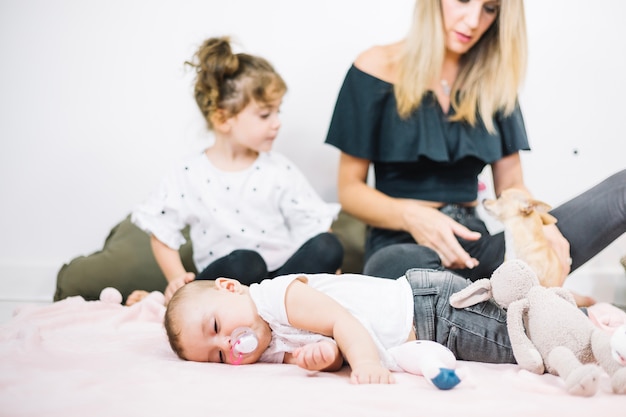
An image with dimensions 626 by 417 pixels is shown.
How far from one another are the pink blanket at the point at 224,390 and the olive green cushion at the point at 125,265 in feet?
2.11

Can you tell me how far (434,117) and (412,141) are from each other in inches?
3.5

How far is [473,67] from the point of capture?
1759 millimetres

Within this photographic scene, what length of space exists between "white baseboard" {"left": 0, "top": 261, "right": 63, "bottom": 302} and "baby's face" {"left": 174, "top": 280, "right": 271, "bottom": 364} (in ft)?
4.18

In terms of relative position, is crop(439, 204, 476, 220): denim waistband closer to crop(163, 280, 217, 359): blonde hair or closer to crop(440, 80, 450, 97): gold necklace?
crop(440, 80, 450, 97): gold necklace

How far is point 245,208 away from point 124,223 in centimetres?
49

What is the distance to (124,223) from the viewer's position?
208 cm

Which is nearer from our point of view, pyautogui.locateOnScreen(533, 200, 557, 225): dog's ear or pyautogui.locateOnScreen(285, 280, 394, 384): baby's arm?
pyautogui.locateOnScreen(285, 280, 394, 384): baby's arm

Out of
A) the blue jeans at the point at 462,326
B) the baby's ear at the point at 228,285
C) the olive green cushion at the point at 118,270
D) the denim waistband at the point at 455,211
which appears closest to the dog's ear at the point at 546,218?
the denim waistband at the point at 455,211

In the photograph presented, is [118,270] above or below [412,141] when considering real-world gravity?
below

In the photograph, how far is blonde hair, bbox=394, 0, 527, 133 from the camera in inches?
66.6

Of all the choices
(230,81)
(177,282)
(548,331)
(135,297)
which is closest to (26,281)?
(135,297)

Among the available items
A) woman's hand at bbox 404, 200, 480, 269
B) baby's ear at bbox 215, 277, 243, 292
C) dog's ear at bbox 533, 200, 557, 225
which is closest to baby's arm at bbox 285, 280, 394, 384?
baby's ear at bbox 215, 277, 243, 292

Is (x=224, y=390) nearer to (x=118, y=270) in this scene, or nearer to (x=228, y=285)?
(x=228, y=285)

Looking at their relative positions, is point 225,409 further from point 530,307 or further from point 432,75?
point 432,75
